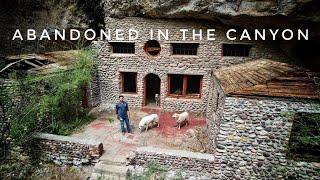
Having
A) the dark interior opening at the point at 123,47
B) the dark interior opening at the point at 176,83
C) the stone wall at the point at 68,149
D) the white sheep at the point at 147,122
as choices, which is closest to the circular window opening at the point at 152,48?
the dark interior opening at the point at 123,47

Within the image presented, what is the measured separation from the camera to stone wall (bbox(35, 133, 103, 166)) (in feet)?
31.0

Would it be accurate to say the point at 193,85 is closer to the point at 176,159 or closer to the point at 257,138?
the point at 176,159

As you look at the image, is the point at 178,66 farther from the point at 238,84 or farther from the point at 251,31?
the point at 238,84

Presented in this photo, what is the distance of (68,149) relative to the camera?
9539mm

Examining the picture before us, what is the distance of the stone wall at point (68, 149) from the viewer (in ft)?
31.0

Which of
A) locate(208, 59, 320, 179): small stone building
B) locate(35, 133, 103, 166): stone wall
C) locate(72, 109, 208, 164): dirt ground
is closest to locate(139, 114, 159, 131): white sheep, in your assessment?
locate(72, 109, 208, 164): dirt ground

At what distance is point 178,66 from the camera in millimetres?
13539

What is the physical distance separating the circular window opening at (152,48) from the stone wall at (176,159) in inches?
241

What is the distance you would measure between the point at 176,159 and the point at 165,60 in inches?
241

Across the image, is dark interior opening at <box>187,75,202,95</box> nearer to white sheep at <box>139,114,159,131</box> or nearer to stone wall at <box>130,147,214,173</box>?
white sheep at <box>139,114,159,131</box>

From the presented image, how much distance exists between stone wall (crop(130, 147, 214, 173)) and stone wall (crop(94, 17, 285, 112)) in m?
5.37

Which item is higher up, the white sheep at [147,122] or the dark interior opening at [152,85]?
the dark interior opening at [152,85]

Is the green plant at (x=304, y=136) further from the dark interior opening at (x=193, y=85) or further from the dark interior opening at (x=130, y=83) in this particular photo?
the dark interior opening at (x=130, y=83)

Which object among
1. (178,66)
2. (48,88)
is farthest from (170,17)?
(48,88)
